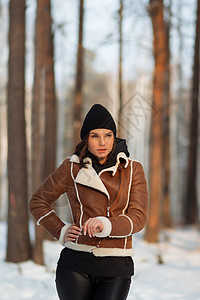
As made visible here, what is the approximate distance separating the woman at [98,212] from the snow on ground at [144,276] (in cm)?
373

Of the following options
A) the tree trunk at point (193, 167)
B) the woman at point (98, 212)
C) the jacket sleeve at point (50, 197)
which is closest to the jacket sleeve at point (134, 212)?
the woman at point (98, 212)

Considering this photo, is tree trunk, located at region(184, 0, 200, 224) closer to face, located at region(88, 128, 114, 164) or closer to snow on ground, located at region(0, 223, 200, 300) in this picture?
snow on ground, located at region(0, 223, 200, 300)

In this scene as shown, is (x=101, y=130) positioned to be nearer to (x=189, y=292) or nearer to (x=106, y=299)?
(x=106, y=299)

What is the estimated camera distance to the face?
2604 mm

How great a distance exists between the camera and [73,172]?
8.59 feet

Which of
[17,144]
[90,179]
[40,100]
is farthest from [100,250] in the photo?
[40,100]

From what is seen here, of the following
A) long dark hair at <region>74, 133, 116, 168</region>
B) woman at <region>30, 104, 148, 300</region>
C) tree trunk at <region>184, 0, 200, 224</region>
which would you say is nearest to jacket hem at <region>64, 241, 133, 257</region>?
woman at <region>30, 104, 148, 300</region>

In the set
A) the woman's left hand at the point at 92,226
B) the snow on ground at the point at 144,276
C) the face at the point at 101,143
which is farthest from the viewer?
the snow on ground at the point at 144,276

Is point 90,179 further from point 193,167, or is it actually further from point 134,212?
point 193,167

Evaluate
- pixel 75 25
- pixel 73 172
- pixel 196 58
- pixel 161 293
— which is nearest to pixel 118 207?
pixel 73 172

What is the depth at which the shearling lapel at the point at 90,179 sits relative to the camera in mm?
2504

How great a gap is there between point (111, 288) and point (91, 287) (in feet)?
0.40

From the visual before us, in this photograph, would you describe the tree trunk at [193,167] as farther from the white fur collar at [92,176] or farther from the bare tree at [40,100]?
the white fur collar at [92,176]

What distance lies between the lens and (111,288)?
2.44 m
